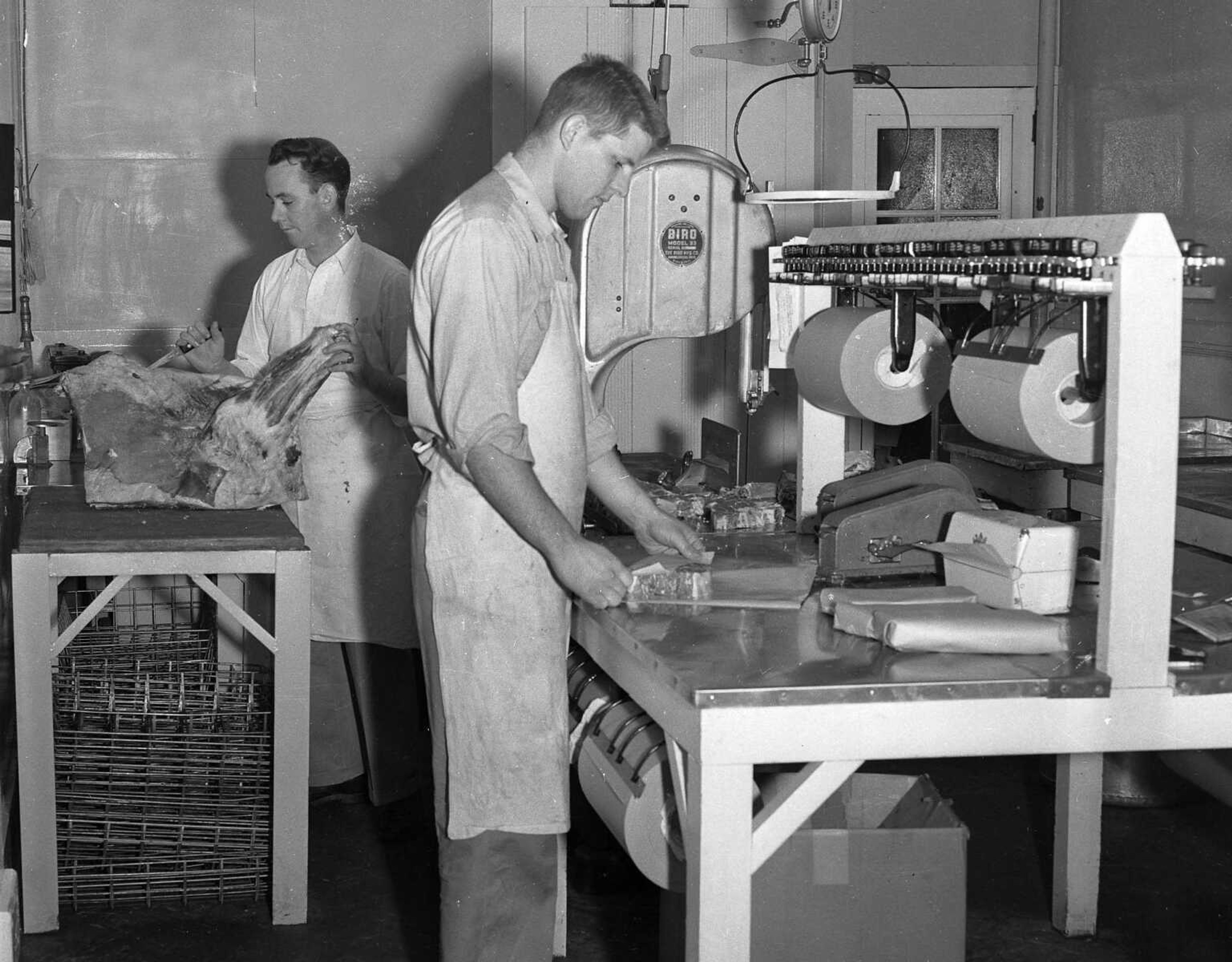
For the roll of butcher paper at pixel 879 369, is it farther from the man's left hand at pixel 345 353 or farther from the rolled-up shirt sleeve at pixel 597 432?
the man's left hand at pixel 345 353

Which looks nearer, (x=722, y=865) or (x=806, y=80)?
(x=722, y=865)

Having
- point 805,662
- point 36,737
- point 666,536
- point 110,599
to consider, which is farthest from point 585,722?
point 36,737

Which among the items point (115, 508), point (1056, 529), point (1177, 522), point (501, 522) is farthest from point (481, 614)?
point (1177, 522)

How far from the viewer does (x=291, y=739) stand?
3.31 metres

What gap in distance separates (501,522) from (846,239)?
3.37ft

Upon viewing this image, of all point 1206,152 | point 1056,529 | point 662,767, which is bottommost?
point 662,767

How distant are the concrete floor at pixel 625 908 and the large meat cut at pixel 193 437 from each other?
0.96 m

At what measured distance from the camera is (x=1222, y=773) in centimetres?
335

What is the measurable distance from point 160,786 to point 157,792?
0.01 metres

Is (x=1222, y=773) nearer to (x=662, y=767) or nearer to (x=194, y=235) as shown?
(x=662, y=767)

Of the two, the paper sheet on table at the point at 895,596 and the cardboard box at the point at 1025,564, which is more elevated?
the cardboard box at the point at 1025,564

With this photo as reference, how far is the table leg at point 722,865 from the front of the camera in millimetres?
2014

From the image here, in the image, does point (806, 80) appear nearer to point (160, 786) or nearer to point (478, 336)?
point (160, 786)

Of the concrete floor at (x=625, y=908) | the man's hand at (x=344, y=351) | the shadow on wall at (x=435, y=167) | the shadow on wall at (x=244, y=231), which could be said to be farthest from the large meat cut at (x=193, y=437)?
the shadow on wall at (x=435, y=167)
